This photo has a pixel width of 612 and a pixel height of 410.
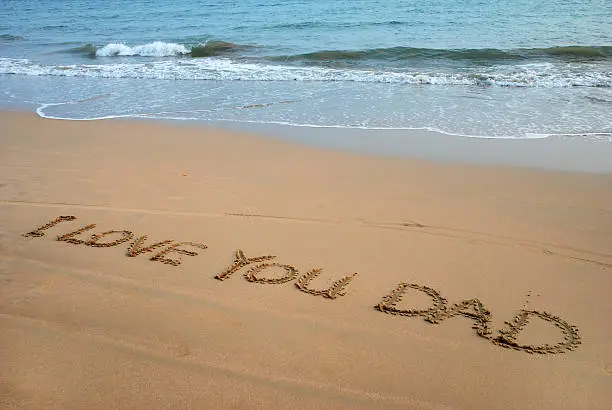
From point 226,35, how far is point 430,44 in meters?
7.06

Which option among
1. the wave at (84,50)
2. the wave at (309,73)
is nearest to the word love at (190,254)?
the wave at (309,73)

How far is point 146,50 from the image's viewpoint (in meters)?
15.4

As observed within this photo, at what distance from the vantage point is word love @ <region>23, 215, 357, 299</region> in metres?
3.22

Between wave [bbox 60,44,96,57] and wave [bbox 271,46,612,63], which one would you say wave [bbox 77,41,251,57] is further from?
wave [bbox 271,46,612,63]

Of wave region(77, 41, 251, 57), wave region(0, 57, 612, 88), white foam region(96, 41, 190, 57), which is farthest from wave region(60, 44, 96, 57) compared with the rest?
wave region(0, 57, 612, 88)

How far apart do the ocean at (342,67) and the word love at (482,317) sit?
388 centimetres

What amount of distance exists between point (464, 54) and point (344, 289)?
1041cm

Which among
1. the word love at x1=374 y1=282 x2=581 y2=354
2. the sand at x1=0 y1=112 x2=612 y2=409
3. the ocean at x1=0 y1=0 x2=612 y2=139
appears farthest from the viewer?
the ocean at x1=0 y1=0 x2=612 y2=139

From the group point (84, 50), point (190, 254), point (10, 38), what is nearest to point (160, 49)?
point (84, 50)

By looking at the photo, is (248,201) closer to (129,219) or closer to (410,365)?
(129,219)

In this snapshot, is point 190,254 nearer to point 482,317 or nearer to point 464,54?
point 482,317

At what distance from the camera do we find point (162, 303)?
118 inches

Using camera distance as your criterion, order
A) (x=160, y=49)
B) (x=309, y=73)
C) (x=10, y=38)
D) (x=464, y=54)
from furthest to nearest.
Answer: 1. (x=10, y=38)
2. (x=160, y=49)
3. (x=464, y=54)
4. (x=309, y=73)

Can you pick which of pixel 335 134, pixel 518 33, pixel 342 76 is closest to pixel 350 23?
pixel 518 33
